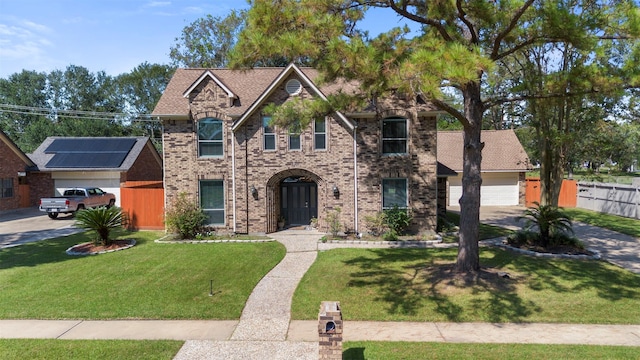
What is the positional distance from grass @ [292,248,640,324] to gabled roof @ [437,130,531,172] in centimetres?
1596

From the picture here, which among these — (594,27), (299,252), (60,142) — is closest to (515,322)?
(594,27)

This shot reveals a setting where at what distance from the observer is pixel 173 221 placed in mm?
15336

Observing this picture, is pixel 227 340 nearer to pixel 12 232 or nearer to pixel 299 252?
pixel 299 252

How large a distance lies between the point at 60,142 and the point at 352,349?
31012 mm

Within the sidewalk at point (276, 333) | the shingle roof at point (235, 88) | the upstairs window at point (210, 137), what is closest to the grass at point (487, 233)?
the shingle roof at point (235, 88)

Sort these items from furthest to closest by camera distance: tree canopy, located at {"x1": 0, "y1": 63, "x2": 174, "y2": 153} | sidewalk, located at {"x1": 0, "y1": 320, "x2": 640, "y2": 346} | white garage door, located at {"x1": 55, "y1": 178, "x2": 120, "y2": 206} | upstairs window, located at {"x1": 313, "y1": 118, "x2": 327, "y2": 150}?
tree canopy, located at {"x1": 0, "y1": 63, "x2": 174, "y2": 153} < white garage door, located at {"x1": 55, "y1": 178, "x2": 120, "y2": 206} < upstairs window, located at {"x1": 313, "y1": 118, "x2": 327, "y2": 150} < sidewalk, located at {"x1": 0, "y1": 320, "x2": 640, "y2": 346}

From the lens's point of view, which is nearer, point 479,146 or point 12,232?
point 479,146

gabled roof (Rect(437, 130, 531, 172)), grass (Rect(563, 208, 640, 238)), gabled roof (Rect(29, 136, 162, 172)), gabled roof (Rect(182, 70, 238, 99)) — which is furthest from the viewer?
gabled roof (Rect(437, 130, 531, 172))

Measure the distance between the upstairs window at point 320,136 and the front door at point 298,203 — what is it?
90.8 inches

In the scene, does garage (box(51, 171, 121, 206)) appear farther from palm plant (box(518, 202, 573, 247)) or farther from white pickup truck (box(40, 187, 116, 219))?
palm plant (box(518, 202, 573, 247))

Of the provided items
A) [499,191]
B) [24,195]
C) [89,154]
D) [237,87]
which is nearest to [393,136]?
[237,87]

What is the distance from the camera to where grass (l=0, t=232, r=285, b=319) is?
8070 mm

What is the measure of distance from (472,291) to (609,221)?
15940mm

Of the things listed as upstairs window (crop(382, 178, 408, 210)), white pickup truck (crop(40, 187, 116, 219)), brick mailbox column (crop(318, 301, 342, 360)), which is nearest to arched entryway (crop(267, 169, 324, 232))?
upstairs window (crop(382, 178, 408, 210))
